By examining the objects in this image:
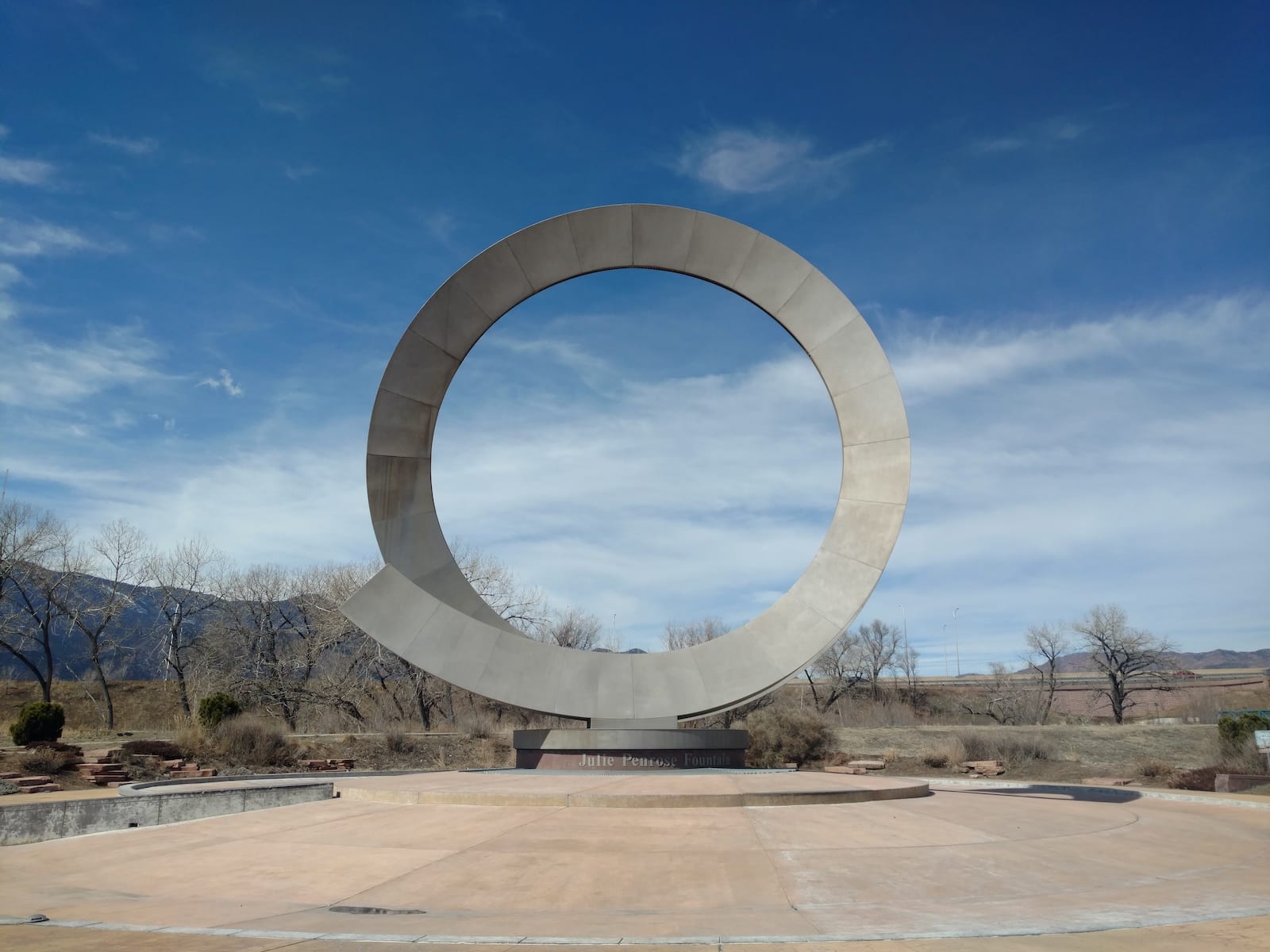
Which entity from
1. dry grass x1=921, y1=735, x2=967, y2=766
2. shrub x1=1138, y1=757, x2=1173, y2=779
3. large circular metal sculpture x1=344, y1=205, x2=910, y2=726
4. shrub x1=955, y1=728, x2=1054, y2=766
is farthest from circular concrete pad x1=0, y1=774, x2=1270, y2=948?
shrub x1=955, y1=728, x2=1054, y2=766

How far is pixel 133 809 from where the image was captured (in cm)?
1182

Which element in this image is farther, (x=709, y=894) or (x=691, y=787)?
(x=691, y=787)

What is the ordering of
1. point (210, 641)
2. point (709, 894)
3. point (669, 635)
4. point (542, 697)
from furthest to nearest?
1. point (669, 635)
2. point (210, 641)
3. point (542, 697)
4. point (709, 894)

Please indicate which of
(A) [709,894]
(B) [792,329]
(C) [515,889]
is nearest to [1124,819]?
(A) [709,894]

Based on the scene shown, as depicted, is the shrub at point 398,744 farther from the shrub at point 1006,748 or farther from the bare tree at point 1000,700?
the bare tree at point 1000,700

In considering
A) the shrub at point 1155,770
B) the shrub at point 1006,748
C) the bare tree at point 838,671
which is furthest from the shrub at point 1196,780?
the bare tree at point 838,671

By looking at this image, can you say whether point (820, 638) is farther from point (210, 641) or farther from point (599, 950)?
point (210, 641)

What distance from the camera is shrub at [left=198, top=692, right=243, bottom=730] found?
2552cm

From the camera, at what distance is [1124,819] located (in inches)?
402

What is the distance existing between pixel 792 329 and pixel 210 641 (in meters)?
38.2

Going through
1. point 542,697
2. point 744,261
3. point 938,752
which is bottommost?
point 938,752

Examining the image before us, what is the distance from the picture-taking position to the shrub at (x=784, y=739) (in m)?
24.9

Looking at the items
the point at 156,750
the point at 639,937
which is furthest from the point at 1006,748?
the point at 639,937

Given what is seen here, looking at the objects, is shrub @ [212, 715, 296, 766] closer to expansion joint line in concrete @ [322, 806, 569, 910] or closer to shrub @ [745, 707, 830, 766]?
shrub @ [745, 707, 830, 766]
